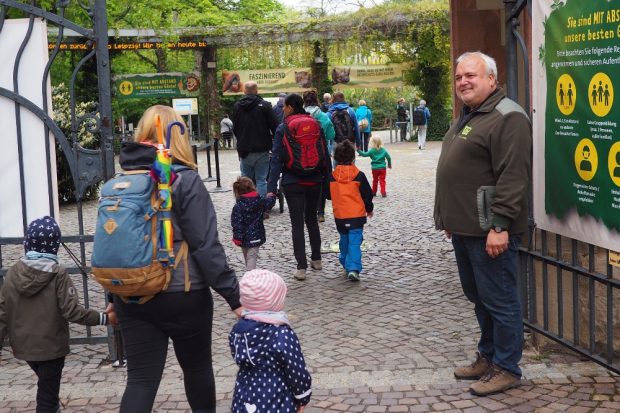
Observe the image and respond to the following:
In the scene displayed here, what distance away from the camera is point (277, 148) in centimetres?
776

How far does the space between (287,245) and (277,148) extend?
2175 millimetres

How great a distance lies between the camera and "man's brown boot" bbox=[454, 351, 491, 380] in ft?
16.1

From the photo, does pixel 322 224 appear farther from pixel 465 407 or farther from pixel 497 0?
pixel 465 407

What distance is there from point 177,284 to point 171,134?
2.23 feet

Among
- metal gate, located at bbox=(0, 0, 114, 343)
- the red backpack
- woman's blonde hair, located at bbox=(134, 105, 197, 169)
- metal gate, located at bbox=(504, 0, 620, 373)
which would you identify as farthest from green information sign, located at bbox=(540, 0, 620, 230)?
the red backpack

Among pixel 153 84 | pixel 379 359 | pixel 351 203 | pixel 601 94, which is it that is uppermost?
pixel 153 84

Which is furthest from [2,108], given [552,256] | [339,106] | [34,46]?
[339,106]

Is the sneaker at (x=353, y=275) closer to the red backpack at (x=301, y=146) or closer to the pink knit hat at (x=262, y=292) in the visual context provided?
the red backpack at (x=301, y=146)

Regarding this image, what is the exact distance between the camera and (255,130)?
35.2 feet

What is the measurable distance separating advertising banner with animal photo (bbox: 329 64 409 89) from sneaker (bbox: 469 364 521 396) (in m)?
27.1

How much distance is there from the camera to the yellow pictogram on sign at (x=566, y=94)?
4.63m

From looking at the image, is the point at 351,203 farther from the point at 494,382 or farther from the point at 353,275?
the point at 494,382

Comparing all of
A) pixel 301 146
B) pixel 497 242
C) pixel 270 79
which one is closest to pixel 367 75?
pixel 270 79

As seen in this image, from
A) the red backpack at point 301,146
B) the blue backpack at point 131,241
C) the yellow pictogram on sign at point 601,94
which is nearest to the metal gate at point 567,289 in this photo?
the yellow pictogram on sign at point 601,94
